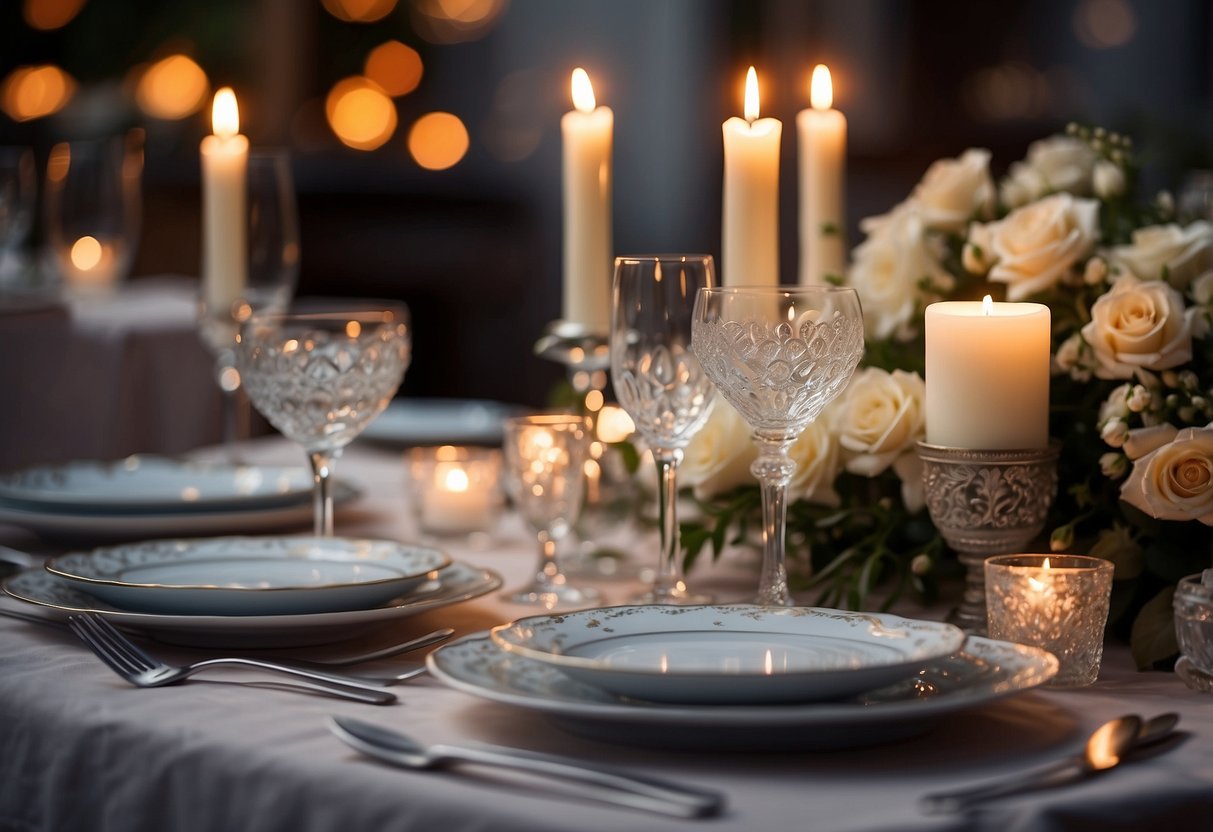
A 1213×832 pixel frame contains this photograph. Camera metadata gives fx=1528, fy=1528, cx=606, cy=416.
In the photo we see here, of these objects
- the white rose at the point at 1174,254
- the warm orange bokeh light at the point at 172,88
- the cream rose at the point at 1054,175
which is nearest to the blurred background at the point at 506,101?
the warm orange bokeh light at the point at 172,88

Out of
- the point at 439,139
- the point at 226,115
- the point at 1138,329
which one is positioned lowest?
the point at 1138,329

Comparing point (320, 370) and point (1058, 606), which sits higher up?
point (320, 370)

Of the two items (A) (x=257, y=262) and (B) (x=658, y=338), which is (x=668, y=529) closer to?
(B) (x=658, y=338)

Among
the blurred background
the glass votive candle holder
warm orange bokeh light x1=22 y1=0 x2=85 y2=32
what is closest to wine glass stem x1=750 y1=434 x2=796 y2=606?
the glass votive candle holder

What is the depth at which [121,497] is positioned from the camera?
136 centimetres

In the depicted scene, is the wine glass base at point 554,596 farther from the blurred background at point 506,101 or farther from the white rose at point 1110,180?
the blurred background at point 506,101

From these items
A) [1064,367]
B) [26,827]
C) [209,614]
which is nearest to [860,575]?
[1064,367]

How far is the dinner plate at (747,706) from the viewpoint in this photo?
0.72 meters

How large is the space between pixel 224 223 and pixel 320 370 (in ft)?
1.71

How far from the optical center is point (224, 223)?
5.32ft

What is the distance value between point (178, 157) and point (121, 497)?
450 centimetres

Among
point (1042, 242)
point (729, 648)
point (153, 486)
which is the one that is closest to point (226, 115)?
point (153, 486)

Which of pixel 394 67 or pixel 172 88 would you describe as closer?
pixel 172 88

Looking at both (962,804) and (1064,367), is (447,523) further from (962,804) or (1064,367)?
(962,804)
